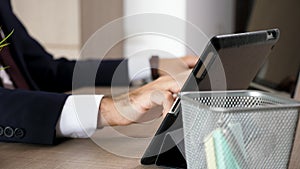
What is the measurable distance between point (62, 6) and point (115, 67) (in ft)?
3.98

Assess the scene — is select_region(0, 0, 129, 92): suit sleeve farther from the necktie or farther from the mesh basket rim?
the mesh basket rim

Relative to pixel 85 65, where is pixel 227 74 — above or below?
above

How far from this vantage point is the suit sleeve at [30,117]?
0.95 m

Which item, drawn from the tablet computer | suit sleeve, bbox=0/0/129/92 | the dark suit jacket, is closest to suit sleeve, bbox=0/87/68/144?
the dark suit jacket

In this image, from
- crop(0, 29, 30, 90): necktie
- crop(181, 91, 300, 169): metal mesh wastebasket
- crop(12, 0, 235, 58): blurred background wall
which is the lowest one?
crop(12, 0, 235, 58): blurred background wall

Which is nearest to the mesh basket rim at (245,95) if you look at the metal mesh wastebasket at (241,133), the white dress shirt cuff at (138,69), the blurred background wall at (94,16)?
the metal mesh wastebasket at (241,133)

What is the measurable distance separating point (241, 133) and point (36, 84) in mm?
1251

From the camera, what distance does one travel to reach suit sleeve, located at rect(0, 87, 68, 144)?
955 mm

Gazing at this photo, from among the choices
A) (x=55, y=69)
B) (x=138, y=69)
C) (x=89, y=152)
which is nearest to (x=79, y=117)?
(x=89, y=152)

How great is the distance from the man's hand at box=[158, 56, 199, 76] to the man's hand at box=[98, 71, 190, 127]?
290 millimetres

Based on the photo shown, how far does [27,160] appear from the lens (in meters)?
0.84

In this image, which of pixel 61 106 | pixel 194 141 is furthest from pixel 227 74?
pixel 61 106

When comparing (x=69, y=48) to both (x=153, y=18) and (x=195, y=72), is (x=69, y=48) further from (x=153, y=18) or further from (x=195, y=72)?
(x=195, y=72)

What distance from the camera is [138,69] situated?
5.47ft
